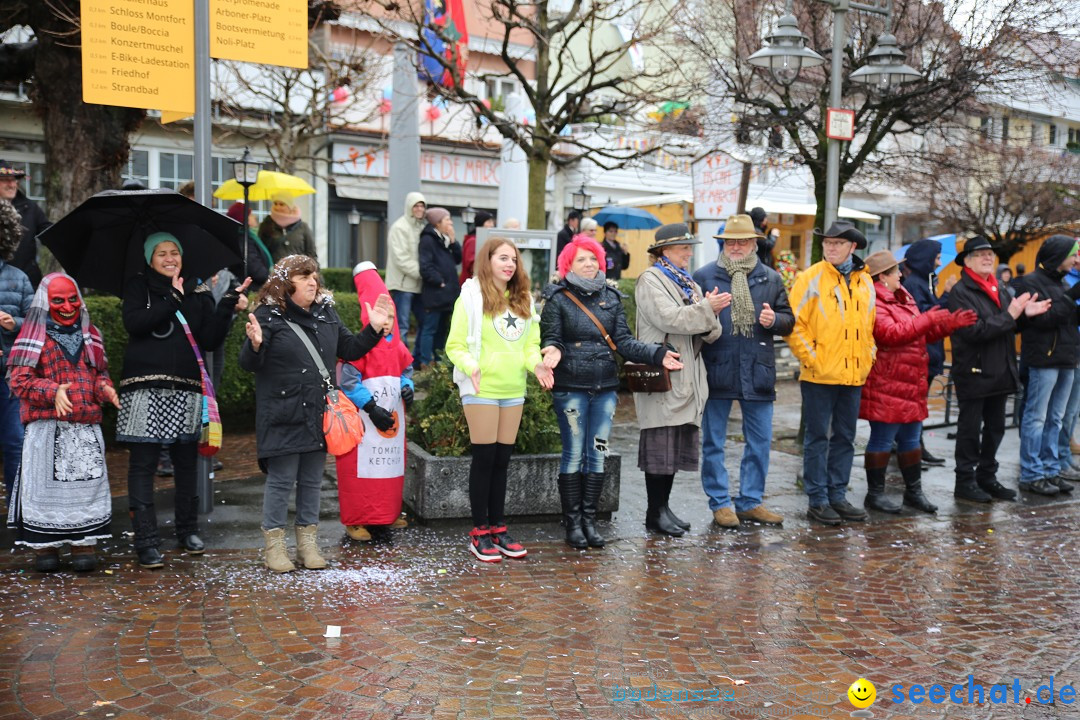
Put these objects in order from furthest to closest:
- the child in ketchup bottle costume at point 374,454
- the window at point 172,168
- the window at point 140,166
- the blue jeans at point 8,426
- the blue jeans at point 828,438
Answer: the window at point 172,168
the window at point 140,166
the blue jeans at point 828,438
the blue jeans at point 8,426
the child in ketchup bottle costume at point 374,454

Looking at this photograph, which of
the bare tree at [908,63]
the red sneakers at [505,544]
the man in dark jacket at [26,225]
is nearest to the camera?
the red sneakers at [505,544]

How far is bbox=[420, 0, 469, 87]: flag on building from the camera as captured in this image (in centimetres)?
1280

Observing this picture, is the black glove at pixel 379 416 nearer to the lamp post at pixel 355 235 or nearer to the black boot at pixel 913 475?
the black boot at pixel 913 475

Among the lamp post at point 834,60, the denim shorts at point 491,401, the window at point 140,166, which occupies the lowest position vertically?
the denim shorts at point 491,401

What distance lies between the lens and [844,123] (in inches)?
369

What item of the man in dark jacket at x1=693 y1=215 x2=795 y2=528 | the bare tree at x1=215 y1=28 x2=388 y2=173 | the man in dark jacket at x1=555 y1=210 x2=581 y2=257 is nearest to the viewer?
the man in dark jacket at x1=693 y1=215 x2=795 y2=528

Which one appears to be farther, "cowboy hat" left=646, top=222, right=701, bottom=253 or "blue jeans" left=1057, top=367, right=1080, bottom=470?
"blue jeans" left=1057, top=367, right=1080, bottom=470

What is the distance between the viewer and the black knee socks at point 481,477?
6473mm

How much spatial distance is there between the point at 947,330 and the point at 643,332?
2.59 meters

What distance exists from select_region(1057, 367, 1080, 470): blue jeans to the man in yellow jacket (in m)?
2.69

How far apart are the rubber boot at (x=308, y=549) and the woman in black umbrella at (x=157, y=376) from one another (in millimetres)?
665

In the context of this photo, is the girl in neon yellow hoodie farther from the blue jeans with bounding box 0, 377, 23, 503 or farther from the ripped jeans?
the blue jeans with bounding box 0, 377, 23, 503

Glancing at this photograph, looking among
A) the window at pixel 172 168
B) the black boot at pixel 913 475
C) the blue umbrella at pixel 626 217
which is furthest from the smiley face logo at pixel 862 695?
the window at pixel 172 168

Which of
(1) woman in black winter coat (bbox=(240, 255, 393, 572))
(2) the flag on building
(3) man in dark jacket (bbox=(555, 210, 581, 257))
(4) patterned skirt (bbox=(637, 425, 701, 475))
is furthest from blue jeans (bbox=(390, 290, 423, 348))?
(1) woman in black winter coat (bbox=(240, 255, 393, 572))
